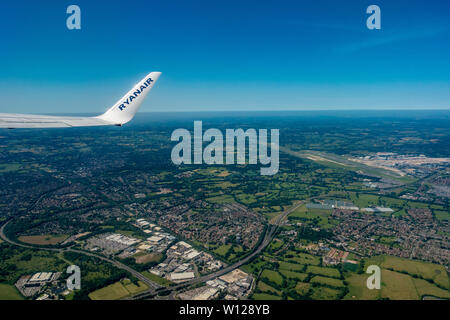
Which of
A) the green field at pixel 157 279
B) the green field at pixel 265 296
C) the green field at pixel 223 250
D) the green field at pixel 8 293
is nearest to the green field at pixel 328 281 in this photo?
the green field at pixel 265 296

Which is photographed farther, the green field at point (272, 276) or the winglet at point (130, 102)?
the green field at point (272, 276)

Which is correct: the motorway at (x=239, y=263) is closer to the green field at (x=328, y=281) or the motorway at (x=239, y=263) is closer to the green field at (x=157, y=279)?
the green field at (x=157, y=279)

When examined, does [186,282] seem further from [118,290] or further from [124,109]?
[124,109]

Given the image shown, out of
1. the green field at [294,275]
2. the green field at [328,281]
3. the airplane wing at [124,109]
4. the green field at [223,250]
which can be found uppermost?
the airplane wing at [124,109]

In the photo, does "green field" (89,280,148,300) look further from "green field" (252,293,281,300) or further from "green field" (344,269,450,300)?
"green field" (344,269,450,300)

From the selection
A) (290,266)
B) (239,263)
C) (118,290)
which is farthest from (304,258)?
(118,290)
